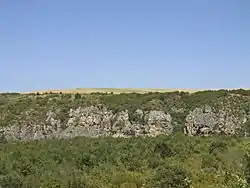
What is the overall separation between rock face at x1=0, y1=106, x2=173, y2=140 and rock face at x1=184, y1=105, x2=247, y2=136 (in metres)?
2.56

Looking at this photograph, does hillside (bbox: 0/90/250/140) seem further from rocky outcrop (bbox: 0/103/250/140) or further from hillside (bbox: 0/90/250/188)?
hillside (bbox: 0/90/250/188)

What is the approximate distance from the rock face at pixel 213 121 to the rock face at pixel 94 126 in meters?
2.56

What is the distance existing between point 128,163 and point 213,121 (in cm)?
2474

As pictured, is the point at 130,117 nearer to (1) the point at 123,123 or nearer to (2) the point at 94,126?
(1) the point at 123,123

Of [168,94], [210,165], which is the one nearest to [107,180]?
[210,165]

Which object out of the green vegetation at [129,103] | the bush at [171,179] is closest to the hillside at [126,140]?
the bush at [171,179]

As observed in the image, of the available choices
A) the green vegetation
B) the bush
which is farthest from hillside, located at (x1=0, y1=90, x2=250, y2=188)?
the green vegetation

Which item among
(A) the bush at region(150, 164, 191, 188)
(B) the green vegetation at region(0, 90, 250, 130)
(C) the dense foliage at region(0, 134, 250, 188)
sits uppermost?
(B) the green vegetation at region(0, 90, 250, 130)

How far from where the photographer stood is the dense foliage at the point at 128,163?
26.8 meters

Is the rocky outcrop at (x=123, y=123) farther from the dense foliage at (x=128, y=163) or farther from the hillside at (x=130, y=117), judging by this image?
the dense foliage at (x=128, y=163)

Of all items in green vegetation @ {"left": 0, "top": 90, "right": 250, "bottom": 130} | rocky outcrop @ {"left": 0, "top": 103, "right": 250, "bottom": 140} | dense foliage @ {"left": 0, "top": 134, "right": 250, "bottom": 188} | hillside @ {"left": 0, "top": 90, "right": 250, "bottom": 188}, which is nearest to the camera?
dense foliage @ {"left": 0, "top": 134, "right": 250, "bottom": 188}

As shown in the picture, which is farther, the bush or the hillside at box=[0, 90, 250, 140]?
the hillside at box=[0, 90, 250, 140]

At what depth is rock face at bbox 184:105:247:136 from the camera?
189 ft

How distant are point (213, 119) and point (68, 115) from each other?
16.9m
